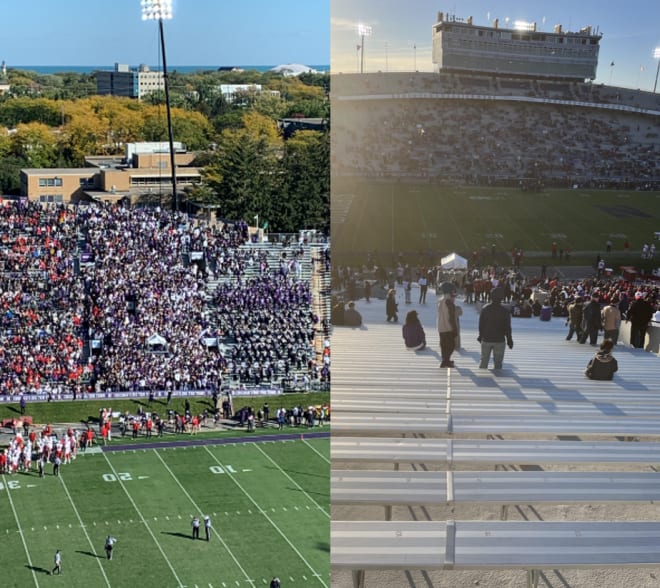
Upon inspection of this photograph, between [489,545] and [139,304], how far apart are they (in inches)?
276

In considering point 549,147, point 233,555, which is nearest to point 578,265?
point 233,555

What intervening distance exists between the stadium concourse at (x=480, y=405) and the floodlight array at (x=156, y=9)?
6119 millimetres

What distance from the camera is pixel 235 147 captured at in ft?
29.1

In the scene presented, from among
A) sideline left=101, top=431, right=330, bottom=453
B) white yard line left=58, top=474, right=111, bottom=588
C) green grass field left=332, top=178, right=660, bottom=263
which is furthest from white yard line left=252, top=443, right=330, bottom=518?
green grass field left=332, top=178, right=660, bottom=263

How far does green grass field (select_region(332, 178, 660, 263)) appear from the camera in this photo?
5.78m

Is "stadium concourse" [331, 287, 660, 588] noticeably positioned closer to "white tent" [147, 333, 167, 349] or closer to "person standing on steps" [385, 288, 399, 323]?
"person standing on steps" [385, 288, 399, 323]

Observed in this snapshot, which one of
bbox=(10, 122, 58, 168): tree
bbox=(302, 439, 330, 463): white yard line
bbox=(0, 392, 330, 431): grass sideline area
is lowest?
bbox=(302, 439, 330, 463): white yard line

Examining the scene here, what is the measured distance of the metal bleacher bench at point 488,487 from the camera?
1679 millimetres

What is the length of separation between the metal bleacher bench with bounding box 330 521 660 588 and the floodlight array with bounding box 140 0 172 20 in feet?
24.1

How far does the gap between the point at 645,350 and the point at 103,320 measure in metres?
5.79

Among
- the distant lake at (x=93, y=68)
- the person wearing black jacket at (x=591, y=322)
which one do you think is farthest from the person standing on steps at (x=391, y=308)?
the distant lake at (x=93, y=68)

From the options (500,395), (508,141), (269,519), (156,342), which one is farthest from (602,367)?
(508,141)

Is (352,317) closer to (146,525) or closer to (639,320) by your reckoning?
(639,320)

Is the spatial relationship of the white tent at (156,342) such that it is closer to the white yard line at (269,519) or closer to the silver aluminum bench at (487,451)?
the white yard line at (269,519)
